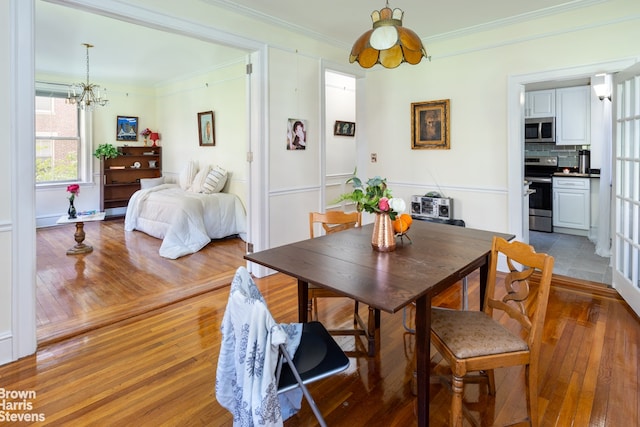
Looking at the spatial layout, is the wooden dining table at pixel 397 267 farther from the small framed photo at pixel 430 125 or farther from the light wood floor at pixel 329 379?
the small framed photo at pixel 430 125

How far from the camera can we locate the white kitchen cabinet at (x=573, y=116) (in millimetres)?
5418

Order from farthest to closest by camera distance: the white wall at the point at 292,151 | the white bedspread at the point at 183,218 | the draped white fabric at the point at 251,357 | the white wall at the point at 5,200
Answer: the white bedspread at the point at 183,218, the white wall at the point at 292,151, the white wall at the point at 5,200, the draped white fabric at the point at 251,357

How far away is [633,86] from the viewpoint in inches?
113

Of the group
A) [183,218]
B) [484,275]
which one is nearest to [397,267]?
[484,275]

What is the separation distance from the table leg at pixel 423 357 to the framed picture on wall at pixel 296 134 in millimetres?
2820

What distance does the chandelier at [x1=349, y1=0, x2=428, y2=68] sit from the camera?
1915mm

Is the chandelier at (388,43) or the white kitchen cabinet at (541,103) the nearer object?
the chandelier at (388,43)

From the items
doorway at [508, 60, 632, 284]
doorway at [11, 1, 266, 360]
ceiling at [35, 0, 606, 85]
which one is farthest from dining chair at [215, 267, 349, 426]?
doorway at [508, 60, 632, 284]

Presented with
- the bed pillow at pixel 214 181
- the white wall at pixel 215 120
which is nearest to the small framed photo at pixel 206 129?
the white wall at pixel 215 120

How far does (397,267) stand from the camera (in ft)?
5.71

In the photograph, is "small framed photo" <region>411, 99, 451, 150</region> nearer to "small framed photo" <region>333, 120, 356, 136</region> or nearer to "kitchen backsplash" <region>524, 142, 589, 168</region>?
"small framed photo" <region>333, 120, 356, 136</region>

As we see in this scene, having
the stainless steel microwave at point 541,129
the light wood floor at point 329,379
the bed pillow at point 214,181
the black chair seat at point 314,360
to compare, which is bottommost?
the light wood floor at point 329,379

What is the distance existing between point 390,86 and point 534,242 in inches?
117

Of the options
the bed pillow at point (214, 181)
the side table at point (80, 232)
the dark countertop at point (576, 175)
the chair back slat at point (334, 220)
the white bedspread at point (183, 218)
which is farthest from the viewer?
the bed pillow at point (214, 181)
